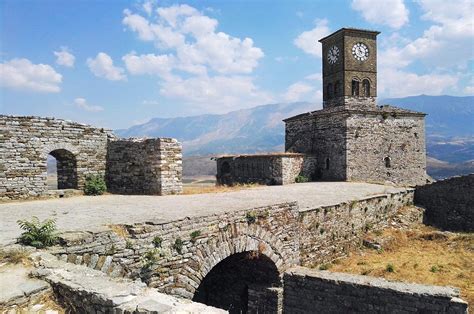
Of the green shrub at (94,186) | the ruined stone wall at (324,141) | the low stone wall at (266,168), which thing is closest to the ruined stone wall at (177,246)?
the green shrub at (94,186)

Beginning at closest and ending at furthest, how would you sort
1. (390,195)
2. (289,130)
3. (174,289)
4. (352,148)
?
(174,289), (390,195), (352,148), (289,130)

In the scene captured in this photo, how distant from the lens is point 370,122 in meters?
25.8

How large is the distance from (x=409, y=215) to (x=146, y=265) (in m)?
16.1

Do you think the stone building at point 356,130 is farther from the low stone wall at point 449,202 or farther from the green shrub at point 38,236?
the green shrub at point 38,236

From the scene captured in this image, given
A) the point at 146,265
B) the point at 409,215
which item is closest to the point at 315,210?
the point at 146,265

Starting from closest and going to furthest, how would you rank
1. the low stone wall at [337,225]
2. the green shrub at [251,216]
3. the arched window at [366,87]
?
the green shrub at [251,216] → the low stone wall at [337,225] → the arched window at [366,87]

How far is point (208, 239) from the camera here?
7883 millimetres

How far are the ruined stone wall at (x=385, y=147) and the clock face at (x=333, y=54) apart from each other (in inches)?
279

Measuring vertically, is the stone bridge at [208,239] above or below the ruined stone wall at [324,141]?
below

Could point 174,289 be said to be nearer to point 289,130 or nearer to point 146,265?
point 146,265

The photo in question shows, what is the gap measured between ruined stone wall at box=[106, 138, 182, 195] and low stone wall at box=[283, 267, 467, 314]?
6.19 meters

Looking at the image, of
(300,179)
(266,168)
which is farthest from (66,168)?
(300,179)

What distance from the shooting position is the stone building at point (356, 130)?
82.7 feet

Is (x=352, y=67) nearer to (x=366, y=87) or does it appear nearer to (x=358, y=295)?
(x=366, y=87)
